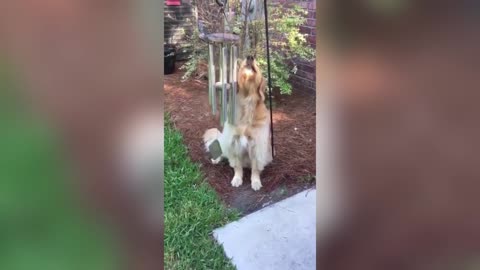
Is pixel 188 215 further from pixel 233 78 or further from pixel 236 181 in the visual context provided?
pixel 236 181

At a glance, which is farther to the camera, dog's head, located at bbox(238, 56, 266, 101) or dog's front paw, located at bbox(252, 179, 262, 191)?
dog's front paw, located at bbox(252, 179, 262, 191)

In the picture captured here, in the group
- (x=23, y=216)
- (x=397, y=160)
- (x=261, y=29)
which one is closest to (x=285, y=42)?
(x=261, y=29)

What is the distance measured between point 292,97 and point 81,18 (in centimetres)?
100

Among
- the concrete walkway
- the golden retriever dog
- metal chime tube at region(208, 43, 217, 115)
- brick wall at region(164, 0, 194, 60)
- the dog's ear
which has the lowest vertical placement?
the concrete walkway

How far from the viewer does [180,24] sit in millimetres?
856

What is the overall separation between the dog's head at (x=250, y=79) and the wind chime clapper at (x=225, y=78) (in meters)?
0.03

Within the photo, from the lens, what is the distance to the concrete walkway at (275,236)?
3.13 feet

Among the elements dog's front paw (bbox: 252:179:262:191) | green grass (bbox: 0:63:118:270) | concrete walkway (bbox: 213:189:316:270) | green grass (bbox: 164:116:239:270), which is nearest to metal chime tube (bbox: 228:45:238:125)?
green grass (bbox: 164:116:239:270)

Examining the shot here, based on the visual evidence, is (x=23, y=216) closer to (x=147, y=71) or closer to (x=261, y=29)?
(x=147, y=71)

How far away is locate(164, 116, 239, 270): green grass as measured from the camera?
2.88ft

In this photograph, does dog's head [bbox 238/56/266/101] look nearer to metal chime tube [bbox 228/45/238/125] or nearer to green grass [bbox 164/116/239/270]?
metal chime tube [bbox 228/45/238/125]

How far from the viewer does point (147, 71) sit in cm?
51

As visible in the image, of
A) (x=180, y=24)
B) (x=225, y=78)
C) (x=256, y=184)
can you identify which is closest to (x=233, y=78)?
(x=225, y=78)

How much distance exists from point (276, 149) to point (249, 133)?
138 millimetres
